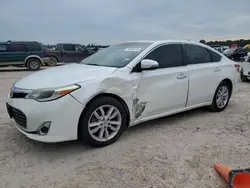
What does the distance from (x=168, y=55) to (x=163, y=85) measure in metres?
0.58

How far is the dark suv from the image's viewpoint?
12445 mm

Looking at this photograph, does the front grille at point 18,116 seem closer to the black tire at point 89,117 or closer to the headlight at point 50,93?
the headlight at point 50,93

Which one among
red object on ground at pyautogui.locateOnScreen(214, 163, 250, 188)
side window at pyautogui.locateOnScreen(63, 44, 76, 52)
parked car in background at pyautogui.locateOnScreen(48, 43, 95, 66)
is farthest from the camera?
side window at pyautogui.locateOnScreen(63, 44, 76, 52)

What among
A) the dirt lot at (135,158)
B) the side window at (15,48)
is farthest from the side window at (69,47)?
the dirt lot at (135,158)

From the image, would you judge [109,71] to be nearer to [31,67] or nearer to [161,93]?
[161,93]

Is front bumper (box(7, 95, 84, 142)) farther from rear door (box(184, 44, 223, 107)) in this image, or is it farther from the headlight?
rear door (box(184, 44, 223, 107))

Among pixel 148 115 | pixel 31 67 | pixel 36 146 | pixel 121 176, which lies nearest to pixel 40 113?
pixel 36 146

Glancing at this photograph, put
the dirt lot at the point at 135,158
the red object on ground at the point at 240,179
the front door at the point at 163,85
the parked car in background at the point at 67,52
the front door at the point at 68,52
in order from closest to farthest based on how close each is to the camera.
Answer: the red object on ground at the point at 240,179
the dirt lot at the point at 135,158
the front door at the point at 163,85
the parked car in background at the point at 67,52
the front door at the point at 68,52

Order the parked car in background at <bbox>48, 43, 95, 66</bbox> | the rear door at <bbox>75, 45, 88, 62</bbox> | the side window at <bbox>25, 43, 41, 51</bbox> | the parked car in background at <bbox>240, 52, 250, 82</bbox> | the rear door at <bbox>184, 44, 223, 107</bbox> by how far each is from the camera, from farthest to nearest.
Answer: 1. the rear door at <bbox>75, 45, 88, 62</bbox>
2. the parked car in background at <bbox>48, 43, 95, 66</bbox>
3. the side window at <bbox>25, 43, 41, 51</bbox>
4. the parked car in background at <bbox>240, 52, 250, 82</bbox>
5. the rear door at <bbox>184, 44, 223, 107</bbox>

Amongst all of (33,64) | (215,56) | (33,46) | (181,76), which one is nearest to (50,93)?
(181,76)

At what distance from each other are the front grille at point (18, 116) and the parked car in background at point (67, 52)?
485 inches

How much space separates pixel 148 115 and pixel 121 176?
1.26 meters

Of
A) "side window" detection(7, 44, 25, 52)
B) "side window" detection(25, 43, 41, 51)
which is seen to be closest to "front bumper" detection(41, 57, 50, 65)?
"side window" detection(25, 43, 41, 51)

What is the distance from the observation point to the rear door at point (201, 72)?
395 centimetres
